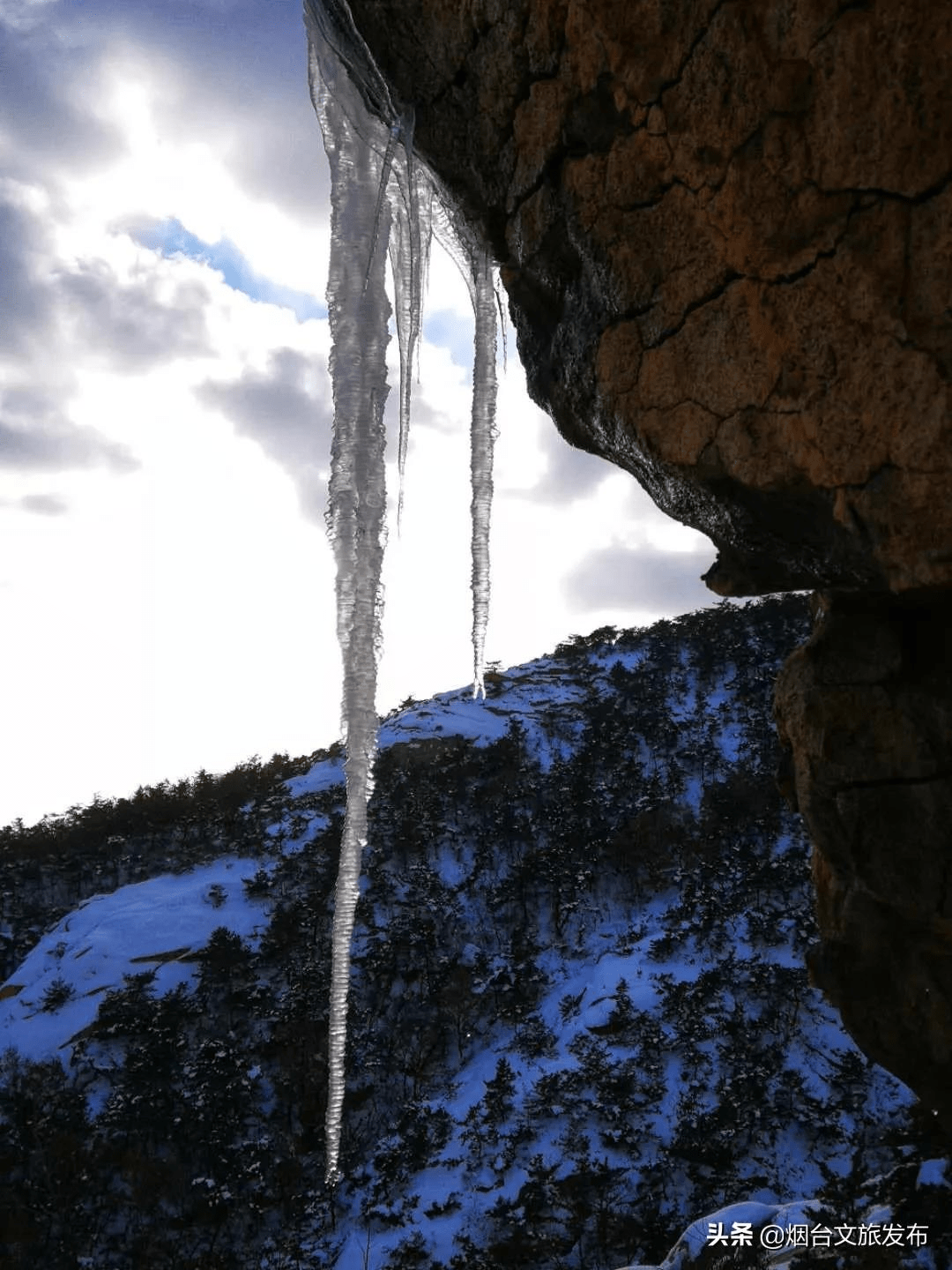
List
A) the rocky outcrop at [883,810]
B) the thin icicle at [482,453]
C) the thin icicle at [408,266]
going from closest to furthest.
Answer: the rocky outcrop at [883,810]
the thin icicle at [408,266]
the thin icicle at [482,453]

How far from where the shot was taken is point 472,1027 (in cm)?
1262

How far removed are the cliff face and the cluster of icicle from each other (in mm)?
167

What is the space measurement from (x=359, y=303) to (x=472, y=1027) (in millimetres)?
12189

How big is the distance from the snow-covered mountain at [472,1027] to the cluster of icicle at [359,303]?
454 centimetres

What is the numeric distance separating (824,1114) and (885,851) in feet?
28.7

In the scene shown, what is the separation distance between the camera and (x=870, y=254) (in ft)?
6.07

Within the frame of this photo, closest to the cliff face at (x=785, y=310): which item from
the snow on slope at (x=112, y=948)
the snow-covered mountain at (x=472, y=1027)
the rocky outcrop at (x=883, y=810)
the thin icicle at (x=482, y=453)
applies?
the rocky outcrop at (x=883, y=810)

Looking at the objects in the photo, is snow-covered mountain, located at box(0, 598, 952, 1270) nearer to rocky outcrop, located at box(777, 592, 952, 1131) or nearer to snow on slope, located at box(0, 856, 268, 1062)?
snow on slope, located at box(0, 856, 268, 1062)

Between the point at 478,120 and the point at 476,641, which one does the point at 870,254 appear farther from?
the point at 476,641

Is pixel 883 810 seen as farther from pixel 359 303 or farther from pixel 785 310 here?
pixel 359 303

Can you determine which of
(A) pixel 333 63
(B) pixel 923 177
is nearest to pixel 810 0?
(B) pixel 923 177

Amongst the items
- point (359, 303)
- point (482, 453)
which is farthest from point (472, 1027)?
point (359, 303)

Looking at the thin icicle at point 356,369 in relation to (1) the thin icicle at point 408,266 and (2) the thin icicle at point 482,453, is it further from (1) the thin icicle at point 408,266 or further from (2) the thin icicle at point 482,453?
(2) the thin icicle at point 482,453

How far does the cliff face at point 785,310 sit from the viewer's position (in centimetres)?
181
